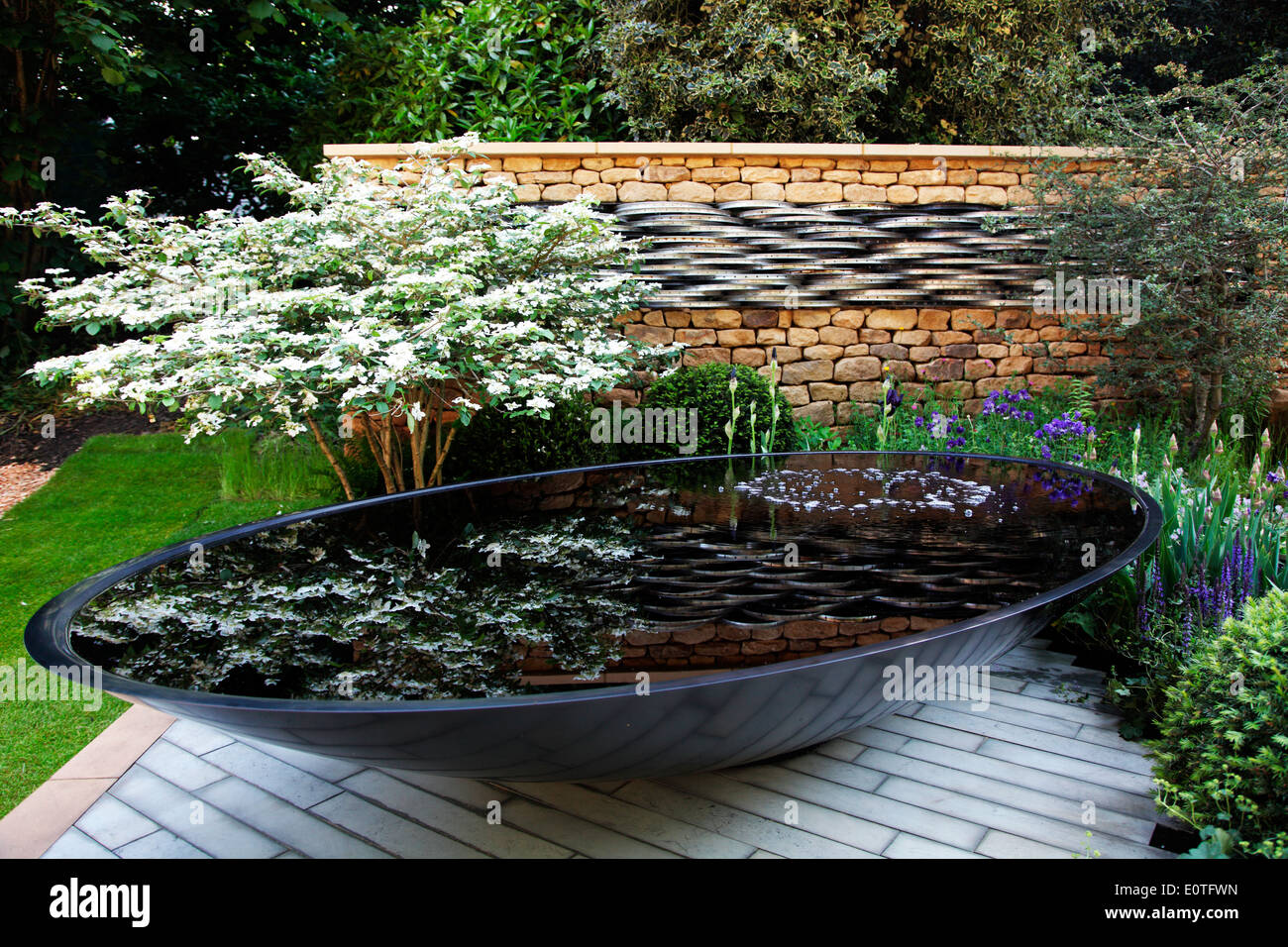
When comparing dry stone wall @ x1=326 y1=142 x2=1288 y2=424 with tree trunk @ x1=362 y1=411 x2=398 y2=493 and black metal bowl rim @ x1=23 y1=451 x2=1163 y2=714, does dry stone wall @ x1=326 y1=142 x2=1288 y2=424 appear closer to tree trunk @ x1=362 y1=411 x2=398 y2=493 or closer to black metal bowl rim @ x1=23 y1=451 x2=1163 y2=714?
tree trunk @ x1=362 y1=411 x2=398 y2=493

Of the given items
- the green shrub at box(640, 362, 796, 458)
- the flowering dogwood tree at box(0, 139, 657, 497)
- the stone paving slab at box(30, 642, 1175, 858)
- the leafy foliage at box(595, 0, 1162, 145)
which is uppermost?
the leafy foliage at box(595, 0, 1162, 145)

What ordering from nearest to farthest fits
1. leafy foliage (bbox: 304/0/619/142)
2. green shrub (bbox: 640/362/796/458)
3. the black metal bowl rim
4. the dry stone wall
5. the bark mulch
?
the black metal bowl rim
green shrub (bbox: 640/362/796/458)
the bark mulch
the dry stone wall
leafy foliage (bbox: 304/0/619/142)

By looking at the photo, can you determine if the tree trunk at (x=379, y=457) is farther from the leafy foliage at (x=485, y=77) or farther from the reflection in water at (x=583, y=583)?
the leafy foliage at (x=485, y=77)

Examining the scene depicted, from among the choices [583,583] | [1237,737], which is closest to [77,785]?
[583,583]

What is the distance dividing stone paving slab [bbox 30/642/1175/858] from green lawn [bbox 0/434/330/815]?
26 cm

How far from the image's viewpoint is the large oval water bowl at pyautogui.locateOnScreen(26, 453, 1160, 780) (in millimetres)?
1309

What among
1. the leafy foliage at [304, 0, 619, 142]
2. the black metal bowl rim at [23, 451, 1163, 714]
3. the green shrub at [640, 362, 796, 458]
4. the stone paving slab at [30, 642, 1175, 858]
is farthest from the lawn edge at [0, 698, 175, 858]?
the leafy foliage at [304, 0, 619, 142]

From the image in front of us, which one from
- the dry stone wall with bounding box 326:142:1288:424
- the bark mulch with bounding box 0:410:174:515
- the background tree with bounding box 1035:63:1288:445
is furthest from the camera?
the dry stone wall with bounding box 326:142:1288:424

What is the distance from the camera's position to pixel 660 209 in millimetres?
5238

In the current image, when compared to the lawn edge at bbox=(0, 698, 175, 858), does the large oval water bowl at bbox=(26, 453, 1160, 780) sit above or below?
above

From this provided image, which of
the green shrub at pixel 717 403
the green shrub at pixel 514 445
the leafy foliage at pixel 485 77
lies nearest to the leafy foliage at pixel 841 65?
the leafy foliage at pixel 485 77
